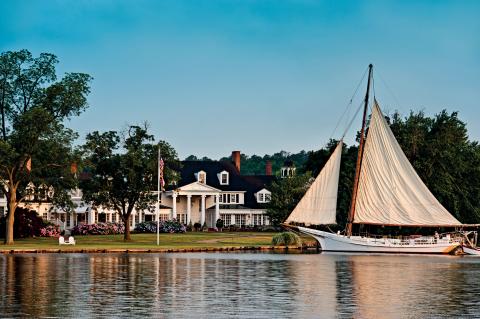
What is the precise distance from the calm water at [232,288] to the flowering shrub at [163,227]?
146ft

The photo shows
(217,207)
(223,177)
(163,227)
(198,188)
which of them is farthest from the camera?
(223,177)

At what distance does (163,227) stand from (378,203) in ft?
116

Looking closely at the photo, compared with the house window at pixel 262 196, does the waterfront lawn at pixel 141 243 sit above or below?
below

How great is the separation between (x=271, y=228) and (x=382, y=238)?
41.6 metres

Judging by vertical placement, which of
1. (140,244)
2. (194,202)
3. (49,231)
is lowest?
(140,244)

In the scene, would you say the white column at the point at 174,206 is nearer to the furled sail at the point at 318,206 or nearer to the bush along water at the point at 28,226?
the bush along water at the point at 28,226

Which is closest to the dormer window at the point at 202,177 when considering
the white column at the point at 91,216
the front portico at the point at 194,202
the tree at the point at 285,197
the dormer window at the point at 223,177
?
the dormer window at the point at 223,177

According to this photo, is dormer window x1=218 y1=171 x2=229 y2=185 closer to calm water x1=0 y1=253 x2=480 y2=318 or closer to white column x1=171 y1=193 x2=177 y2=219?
white column x1=171 y1=193 x2=177 y2=219

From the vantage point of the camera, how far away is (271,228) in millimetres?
120625

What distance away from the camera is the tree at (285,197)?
97938mm

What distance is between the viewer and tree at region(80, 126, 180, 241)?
274 feet

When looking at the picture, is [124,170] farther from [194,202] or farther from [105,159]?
[194,202]

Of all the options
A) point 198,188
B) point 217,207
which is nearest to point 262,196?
point 217,207

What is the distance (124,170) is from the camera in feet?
274
